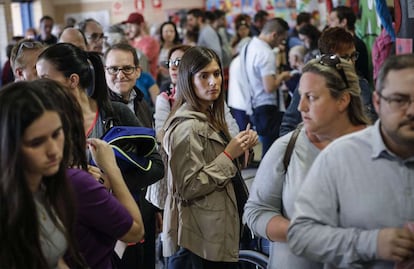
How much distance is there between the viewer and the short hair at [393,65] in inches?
68.7

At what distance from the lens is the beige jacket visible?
2.97 metres

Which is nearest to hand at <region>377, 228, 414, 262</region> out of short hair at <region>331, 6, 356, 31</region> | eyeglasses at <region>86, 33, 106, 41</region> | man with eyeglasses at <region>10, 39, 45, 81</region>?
man with eyeglasses at <region>10, 39, 45, 81</region>

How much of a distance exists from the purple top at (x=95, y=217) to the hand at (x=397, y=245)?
0.77 m

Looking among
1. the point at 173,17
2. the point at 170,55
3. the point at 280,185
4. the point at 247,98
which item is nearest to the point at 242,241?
the point at 170,55

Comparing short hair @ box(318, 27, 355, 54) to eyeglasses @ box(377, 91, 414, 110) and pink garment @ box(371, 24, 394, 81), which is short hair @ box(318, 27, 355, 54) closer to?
pink garment @ box(371, 24, 394, 81)

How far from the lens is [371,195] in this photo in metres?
1.76

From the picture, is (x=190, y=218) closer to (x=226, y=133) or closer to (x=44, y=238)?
(x=226, y=133)

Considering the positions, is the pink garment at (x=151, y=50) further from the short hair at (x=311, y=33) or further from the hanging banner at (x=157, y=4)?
the hanging banner at (x=157, y=4)

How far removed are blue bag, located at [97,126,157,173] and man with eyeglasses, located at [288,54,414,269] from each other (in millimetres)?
1058

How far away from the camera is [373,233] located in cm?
171

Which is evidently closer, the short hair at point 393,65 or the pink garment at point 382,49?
the short hair at point 393,65

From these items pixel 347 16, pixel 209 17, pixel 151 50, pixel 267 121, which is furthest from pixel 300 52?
pixel 209 17

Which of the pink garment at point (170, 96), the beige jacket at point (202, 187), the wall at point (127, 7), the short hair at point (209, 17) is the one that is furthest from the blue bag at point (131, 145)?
the wall at point (127, 7)

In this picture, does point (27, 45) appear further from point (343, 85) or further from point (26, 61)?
point (343, 85)
